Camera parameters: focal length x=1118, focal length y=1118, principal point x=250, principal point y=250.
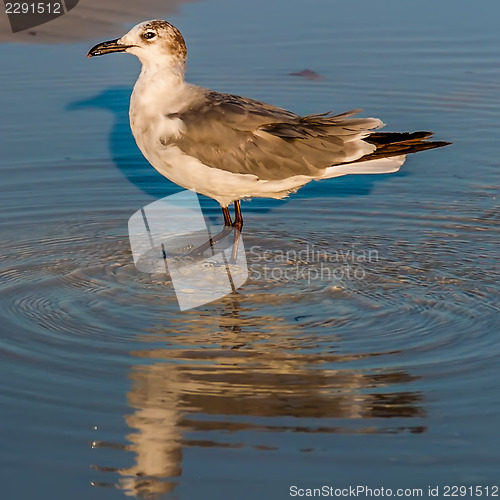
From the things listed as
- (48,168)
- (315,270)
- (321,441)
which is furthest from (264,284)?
(48,168)

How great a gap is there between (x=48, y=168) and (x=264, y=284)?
2.74m

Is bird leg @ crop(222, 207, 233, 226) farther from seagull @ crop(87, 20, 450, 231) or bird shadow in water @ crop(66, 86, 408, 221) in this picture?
bird shadow in water @ crop(66, 86, 408, 221)

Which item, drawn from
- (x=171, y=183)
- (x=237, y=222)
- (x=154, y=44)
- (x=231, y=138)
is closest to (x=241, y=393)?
(x=231, y=138)

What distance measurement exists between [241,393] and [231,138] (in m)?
2.16

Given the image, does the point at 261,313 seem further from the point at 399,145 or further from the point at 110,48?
the point at 110,48

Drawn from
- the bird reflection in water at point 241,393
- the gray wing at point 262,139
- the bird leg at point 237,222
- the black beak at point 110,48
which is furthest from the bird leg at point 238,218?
the bird reflection in water at point 241,393

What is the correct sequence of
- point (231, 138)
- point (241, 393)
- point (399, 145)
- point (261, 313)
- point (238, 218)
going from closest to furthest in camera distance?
point (241, 393) < point (261, 313) < point (231, 138) < point (399, 145) < point (238, 218)

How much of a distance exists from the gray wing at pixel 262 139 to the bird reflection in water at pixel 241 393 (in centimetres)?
123

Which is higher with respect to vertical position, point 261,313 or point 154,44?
point 154,44

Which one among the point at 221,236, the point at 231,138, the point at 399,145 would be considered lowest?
the point at 221,236

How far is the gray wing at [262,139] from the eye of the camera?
22.2 ft

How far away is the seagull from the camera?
6.79m

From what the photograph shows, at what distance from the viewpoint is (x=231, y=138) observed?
6.79 m

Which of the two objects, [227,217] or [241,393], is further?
[227,217]
